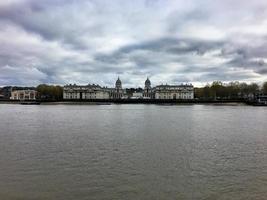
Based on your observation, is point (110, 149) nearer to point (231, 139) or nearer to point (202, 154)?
point (202, 154)

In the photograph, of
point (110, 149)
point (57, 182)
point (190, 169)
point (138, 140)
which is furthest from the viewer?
point (138, 140)

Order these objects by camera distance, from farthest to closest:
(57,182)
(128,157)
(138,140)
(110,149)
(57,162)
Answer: (138,140), (110,149), (128,157), (57,162), (57,182)

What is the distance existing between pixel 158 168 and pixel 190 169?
68.4 inches

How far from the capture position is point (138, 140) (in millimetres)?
32344

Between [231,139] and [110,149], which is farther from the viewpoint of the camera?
[231,139]

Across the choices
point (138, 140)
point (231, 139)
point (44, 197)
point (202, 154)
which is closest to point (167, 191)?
point (44, 197)

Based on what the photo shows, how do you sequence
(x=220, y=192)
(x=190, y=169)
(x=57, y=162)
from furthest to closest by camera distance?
1. (x=57, y=162)
2. (x=190, y=169)
3. (x=220, y=192)

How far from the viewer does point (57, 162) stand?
71.6 feet

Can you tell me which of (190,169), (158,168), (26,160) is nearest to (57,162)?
(26,160)

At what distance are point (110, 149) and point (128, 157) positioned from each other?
3.62 metres

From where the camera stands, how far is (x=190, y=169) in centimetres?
2012

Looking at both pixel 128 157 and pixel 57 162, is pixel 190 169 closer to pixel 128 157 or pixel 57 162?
pixel 128 157

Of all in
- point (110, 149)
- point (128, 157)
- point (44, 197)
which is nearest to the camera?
point (44, 197)

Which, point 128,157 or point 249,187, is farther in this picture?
point 128,157
